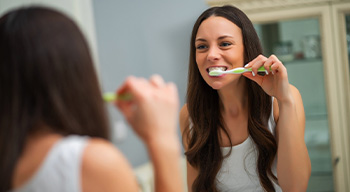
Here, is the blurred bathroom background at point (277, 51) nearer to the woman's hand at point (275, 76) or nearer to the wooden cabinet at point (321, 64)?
the wooden cabinet at point (321, 64)

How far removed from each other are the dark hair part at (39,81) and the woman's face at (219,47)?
43 centimetres

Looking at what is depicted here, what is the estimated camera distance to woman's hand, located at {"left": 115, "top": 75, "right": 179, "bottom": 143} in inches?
15.5

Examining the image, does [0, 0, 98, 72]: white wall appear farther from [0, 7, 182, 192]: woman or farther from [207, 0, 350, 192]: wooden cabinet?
[0, 7, 182, 192]: woman

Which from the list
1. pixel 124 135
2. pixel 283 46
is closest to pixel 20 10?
pixel 124 135

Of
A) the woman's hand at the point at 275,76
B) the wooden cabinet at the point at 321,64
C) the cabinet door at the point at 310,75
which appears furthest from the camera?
the cabinet door at the point at 310,75

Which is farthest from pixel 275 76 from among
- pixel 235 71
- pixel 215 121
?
pixel 215 121

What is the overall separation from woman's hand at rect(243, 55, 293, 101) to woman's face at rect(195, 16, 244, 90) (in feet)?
0.22

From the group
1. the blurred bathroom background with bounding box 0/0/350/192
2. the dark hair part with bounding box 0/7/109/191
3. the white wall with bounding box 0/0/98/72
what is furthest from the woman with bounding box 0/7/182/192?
the blurred bathroom background with bounding box 0/0/350/192

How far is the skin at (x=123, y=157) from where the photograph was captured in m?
0.35

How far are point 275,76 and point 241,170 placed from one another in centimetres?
22

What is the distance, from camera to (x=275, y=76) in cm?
73

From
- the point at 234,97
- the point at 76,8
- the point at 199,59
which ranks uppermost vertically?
the point at 76,8

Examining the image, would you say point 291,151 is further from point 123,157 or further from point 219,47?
point 123,157

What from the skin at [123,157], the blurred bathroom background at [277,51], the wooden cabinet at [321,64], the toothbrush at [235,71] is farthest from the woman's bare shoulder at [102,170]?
the wooden cabinet at [321,64]
